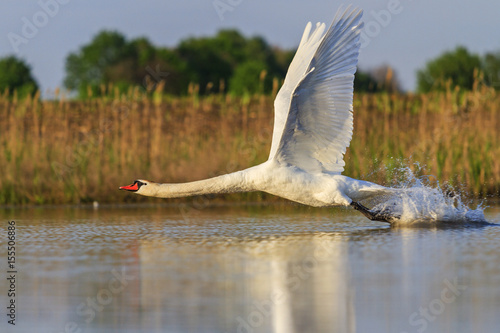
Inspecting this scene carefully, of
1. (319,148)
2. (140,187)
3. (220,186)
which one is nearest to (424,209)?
(319,148)

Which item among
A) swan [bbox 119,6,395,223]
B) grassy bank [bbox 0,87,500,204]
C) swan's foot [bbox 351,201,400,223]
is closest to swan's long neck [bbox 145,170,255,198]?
swan [bbox 119,6,395,223]

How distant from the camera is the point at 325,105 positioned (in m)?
8.73

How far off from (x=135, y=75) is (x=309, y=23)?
67.3 metres

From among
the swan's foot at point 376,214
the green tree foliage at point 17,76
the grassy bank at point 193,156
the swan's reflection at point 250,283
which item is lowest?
the swan's reflection at point 250,283

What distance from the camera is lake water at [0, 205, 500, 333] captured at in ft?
16.7

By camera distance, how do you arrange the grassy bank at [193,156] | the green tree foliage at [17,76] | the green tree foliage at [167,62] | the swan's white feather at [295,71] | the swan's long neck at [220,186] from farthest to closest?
the green tree foliage at [167,62] → the green tree foliage at [17,76] → the grassy bank at [193,156] → the swan's white feather at [295,71] → the swan's long neck at [220,186]

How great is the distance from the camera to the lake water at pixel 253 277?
508cm

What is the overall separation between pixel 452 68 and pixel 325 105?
5138 centimetres

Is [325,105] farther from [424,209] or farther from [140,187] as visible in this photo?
[140,187]

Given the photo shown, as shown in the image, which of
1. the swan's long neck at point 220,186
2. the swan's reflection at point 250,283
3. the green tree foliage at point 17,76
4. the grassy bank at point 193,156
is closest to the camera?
the swan's reflection at point 250,283

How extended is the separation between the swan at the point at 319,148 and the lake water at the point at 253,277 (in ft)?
1.48

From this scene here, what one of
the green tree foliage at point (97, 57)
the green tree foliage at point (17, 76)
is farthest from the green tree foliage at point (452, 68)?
the green tree foliage at point (97, 57)

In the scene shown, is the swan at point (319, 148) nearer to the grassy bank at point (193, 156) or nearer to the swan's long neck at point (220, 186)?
the swan's long neck at point (220, 186)

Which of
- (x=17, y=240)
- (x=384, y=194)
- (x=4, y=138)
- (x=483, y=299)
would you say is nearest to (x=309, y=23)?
(x=384, y=194)
